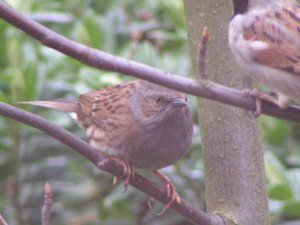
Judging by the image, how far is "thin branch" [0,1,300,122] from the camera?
1.73 metres

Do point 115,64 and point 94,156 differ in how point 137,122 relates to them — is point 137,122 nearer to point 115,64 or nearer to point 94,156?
point 94,156

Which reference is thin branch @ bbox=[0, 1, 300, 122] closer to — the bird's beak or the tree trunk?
the tree trunk

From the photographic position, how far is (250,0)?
2.85m

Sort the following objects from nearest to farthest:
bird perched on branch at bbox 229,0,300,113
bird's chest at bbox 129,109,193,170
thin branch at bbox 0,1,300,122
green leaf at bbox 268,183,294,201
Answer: thin branch at bbox 0,1,300,122
bird perched on branch at bbox 229,0,300,113
bird's chest at bbox 129,109,193,170
green leaf at bbox 268,183,294,201

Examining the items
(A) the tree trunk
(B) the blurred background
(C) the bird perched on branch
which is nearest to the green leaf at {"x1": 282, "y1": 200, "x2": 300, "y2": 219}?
(B) the blurred background

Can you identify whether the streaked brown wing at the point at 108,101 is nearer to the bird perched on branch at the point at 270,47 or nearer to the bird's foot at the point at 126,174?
the bird's foot at the point at 126,174

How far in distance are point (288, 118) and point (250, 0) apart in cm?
79

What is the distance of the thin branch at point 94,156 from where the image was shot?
204 cm

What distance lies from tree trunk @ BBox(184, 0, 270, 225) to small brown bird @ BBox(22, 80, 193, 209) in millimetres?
196

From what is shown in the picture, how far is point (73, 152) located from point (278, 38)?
1.34 m

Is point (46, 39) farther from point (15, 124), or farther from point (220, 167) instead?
point (15, 124)

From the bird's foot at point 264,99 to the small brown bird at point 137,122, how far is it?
1.74ft

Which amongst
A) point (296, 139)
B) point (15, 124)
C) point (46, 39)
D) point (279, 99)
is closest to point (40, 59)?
point (15, 124)

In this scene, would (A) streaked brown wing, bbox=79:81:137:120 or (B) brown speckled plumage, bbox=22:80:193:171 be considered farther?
(A) streaked brown wing, bbox=79:81:137:120
